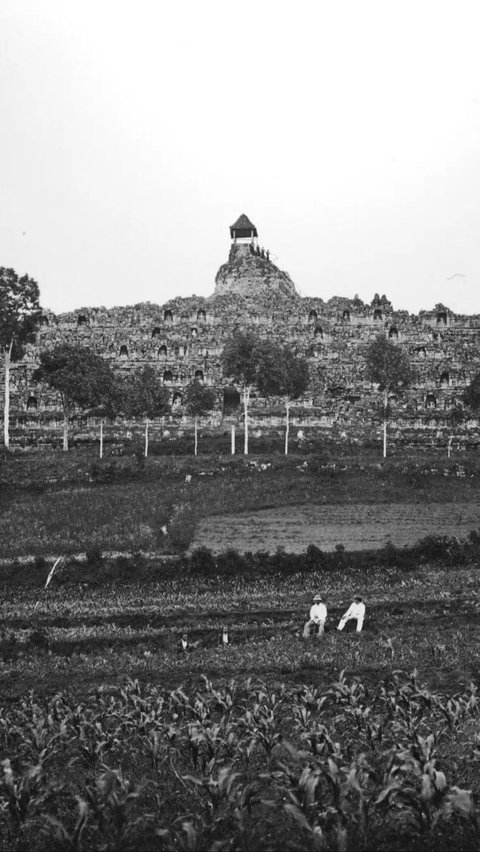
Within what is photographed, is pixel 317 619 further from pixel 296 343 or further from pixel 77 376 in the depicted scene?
pixel 296 343

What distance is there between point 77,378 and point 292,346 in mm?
37691

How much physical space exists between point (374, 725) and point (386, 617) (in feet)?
38.7

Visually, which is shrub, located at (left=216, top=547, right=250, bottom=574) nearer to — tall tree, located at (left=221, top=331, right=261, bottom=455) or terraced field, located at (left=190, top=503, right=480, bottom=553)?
terraced field, located at (left=190, top=503, right=480, bottom=553)

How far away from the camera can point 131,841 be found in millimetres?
11562

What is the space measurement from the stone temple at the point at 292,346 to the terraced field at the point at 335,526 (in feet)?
89.6

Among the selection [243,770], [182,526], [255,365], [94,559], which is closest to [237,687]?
[243,770]

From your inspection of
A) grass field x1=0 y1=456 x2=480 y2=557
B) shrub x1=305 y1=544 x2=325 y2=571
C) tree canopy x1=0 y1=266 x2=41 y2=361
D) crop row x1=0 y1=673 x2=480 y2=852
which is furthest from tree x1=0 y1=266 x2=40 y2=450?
crop row x1=0 y1=673 x2=480 y2=852

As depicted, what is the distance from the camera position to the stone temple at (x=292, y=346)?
3051 inches

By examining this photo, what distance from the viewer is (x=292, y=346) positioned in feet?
304

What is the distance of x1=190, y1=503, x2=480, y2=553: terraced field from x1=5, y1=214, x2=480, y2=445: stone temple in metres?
27.3

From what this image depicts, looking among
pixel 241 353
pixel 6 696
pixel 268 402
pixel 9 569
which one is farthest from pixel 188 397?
pixel 6 696

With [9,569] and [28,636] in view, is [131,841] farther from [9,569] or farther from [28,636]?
[9,569]

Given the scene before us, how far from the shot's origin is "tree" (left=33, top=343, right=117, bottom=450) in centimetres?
6028

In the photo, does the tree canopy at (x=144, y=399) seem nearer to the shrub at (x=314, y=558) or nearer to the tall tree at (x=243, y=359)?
the tall tree at (x=243, y=359)
